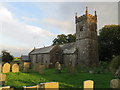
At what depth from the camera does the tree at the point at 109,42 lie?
1238 inches

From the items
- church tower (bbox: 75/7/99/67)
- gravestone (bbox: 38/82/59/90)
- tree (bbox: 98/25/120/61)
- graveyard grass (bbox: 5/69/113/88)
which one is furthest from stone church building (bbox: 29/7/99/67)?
gravestone (bbox: 38/82/59/90)

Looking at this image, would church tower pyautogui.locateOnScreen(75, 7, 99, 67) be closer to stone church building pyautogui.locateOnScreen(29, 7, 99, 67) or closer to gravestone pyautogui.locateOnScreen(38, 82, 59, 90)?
stone church building pyautogui.locateOnScreen(29, 7, 99, 67)

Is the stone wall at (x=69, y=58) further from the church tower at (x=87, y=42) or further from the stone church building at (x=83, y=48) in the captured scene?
the church tower at (x=87, y=42)

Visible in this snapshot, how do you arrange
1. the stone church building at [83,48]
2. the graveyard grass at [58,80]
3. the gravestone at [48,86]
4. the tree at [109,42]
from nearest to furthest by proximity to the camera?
the gravestone at [48,86] < the graveyard grass at [58,80] < the stone church building at [83,48] < the tree at [109,42]

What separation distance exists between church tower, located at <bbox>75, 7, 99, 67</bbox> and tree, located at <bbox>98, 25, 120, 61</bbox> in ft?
24.4

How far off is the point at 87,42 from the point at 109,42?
10255mm

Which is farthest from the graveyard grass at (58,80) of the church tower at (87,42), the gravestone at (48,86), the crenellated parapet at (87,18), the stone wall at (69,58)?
the crenellated parapet at (87,18)

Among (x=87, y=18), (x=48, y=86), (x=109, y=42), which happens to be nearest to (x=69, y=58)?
(x=87, y=18)

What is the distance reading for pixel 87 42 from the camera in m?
25.2

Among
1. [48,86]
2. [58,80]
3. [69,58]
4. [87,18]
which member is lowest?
[58,80]

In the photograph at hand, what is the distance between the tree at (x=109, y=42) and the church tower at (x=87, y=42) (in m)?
7.42

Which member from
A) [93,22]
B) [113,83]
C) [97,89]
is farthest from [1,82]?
[93,22]

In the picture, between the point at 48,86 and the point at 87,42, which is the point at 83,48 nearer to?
the point at 87,42

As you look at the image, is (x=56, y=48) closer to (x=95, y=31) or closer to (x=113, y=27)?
(x=95, y=31)
